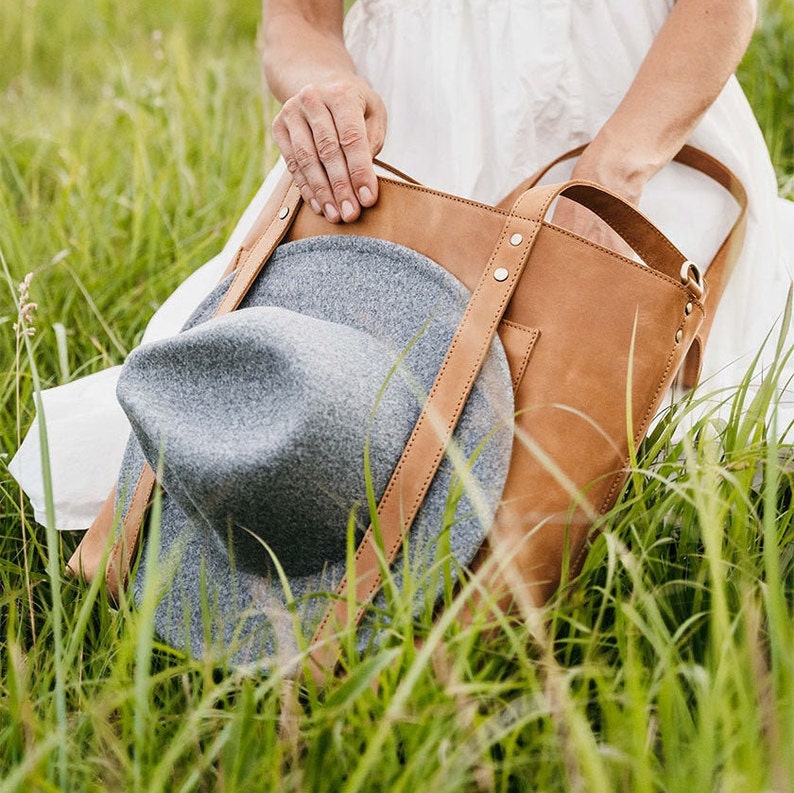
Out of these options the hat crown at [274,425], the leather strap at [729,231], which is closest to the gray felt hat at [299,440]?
the hat crown at [274,425]

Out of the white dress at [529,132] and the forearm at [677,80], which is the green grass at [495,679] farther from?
the forearm at [677,80]

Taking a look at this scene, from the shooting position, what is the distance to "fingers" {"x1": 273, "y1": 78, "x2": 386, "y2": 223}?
1.21m

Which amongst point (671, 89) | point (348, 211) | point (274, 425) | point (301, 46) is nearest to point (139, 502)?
point (274, 425)

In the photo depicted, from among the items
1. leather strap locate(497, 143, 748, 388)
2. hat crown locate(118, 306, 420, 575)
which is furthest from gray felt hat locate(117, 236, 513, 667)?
leather strap locate(497, 143, 748, 388)

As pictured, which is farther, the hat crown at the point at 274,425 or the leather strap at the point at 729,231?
the leather strap at the point at 729,231

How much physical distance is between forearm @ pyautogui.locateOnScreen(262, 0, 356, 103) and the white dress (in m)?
0.10

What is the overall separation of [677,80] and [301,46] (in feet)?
1.88

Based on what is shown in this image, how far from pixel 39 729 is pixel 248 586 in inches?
11.5

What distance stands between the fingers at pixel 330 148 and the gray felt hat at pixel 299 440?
0.22 ft

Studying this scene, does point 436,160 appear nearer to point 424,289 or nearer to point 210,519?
point 424,289

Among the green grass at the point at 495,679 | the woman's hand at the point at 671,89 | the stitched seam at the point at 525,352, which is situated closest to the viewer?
the green grass at the point at 495,679

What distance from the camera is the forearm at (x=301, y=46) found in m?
1.49

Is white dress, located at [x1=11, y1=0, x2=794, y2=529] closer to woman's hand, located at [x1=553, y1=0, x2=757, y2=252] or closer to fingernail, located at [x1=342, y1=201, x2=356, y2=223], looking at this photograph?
woman's hand, located at [x1=553, y1=0, x2=757, y2=252]

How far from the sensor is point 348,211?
121 centimetres
